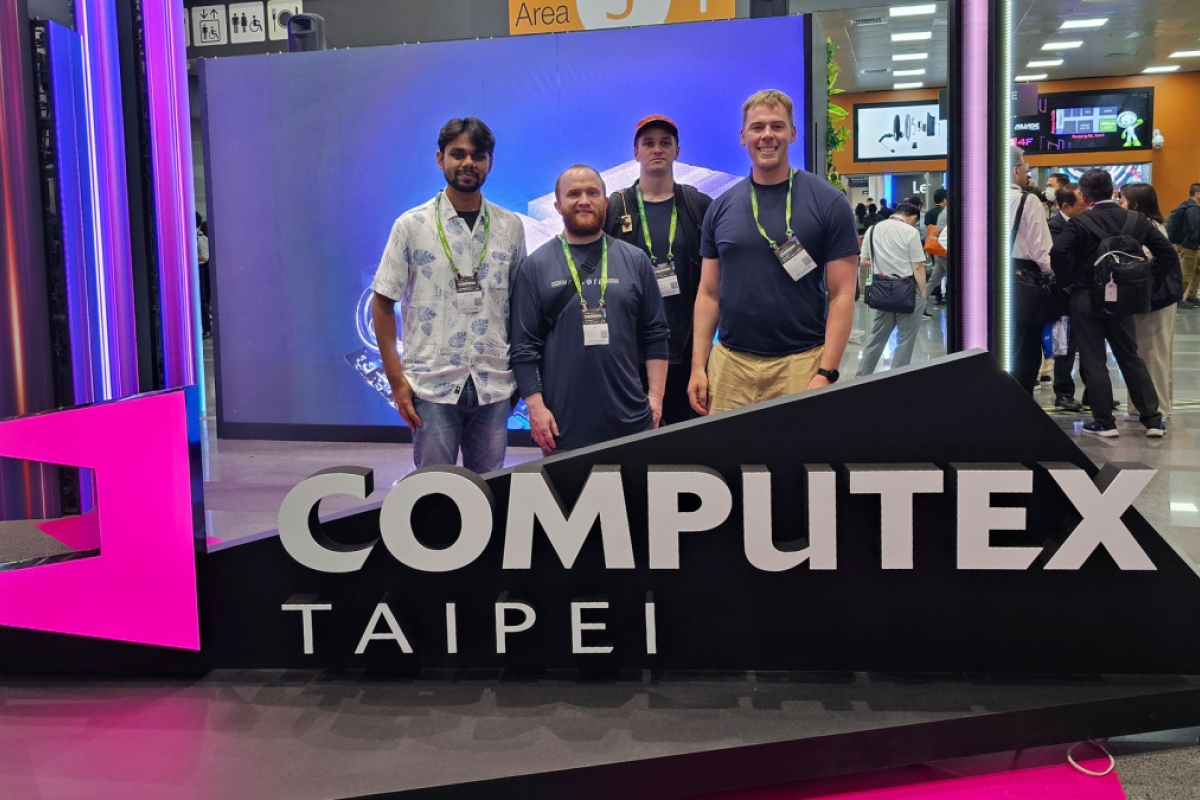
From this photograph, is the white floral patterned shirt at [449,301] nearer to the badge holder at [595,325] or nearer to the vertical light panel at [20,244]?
the badge holder at [595,325]

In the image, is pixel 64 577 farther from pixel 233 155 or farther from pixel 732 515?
pixel 233 155

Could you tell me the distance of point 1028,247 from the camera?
5863mm

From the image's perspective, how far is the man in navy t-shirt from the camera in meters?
2.98

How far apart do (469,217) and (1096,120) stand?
17.9 meters

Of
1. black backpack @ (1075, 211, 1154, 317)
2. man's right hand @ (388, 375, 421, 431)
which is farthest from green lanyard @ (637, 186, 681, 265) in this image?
black backpack @ (1075, 211, 1154, 317)

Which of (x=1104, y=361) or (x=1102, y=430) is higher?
(x=1104, y=361)

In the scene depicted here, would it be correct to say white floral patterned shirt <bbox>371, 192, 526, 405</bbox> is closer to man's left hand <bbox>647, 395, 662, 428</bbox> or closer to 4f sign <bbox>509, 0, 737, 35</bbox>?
man's left hand <bbox>647, 395, 662, 428</bbox>

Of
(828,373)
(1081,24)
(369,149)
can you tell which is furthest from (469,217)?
(1081,24)

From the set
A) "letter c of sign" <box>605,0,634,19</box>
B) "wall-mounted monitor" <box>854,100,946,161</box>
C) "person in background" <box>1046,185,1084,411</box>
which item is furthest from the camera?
"wall-mounted monitor" <box>854,100,946,161</box>

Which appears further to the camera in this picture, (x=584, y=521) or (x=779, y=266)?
(x=779, y=266)

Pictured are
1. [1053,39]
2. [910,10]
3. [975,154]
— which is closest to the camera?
[975,154]

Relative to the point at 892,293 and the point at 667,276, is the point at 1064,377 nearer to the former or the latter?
the point at 892,293

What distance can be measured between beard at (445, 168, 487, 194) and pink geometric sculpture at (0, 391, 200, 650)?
107cm

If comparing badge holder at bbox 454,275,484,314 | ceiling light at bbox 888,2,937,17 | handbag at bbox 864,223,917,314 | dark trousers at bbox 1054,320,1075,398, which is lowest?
dark trousers at bbox 1054,320,1075,398
